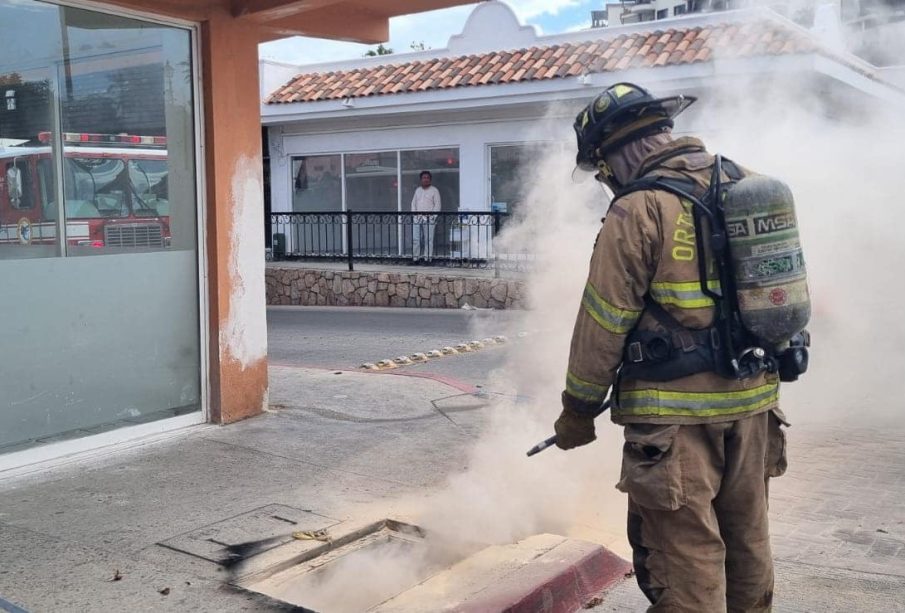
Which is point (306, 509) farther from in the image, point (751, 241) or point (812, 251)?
point (812, 251)

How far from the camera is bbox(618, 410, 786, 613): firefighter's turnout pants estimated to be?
277cm

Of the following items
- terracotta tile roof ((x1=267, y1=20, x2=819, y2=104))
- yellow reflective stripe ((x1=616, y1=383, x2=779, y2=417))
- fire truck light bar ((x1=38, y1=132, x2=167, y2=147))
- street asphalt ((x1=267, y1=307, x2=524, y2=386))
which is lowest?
street asphalt ((x1=267, y1=307, x2=524, y2=386))

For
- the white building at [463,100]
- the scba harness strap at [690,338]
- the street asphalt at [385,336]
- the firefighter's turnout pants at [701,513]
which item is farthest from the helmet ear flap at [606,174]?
the white building at [463,100]

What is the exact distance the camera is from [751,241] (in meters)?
2.78

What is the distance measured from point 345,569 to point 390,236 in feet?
40.6

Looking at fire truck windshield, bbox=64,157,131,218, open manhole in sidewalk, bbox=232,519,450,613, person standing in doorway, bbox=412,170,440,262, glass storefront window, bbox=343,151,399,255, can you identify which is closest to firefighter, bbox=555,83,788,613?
open manhole in sidewalk, bbox=232,519,450,613

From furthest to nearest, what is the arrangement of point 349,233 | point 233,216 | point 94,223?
1. point 349,233
2. point 233,216
3. point 94,223

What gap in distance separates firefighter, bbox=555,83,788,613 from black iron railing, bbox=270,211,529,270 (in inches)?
411

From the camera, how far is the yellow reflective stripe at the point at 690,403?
2820 mm

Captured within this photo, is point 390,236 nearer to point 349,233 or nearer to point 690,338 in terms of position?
point 349,233

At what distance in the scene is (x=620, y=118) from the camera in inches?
119

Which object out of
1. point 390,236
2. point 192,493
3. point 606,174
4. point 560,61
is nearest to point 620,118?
point 606,174

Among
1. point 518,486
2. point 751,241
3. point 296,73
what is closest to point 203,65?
point 518,486

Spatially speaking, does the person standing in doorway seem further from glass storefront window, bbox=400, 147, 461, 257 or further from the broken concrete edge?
the broken concrete edge
